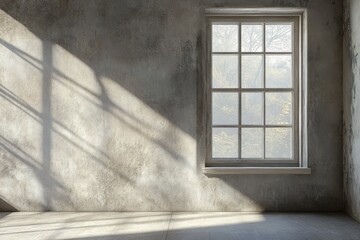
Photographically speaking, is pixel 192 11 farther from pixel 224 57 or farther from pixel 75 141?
pixel 75 141

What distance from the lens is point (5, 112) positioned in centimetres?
480

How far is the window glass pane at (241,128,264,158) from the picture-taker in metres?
4.86

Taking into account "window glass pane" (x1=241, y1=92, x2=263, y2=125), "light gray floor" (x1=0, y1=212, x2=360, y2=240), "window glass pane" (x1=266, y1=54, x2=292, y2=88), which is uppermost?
"window glass pane" (x1=266, y1=54, x2=292, y2=88)

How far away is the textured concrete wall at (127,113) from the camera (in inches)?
186

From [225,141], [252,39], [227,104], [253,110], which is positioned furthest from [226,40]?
[225,141]

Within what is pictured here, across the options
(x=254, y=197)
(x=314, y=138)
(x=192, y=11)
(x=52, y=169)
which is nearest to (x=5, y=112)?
(x=52, y=169)

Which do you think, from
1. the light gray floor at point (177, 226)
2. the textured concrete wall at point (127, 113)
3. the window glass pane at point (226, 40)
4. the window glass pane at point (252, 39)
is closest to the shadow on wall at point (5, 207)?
the textured concrete wall at point (127, 113)

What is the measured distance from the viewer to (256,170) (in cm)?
469

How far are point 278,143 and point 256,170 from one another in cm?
42

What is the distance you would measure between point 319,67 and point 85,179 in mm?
2729

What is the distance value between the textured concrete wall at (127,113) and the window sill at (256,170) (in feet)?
0.25

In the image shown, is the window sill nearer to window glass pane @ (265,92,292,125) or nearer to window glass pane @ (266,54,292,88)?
window glass pane @ (265,92,292,125)

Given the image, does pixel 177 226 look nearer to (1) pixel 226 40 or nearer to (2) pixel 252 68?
(2) pixel 252 68

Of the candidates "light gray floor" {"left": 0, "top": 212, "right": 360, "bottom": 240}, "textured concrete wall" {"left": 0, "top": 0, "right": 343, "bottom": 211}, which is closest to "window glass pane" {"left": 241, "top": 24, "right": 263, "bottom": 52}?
"textured concrete wall" {"left": 0, "top": 0, "right": 343, "bottom": 211}
